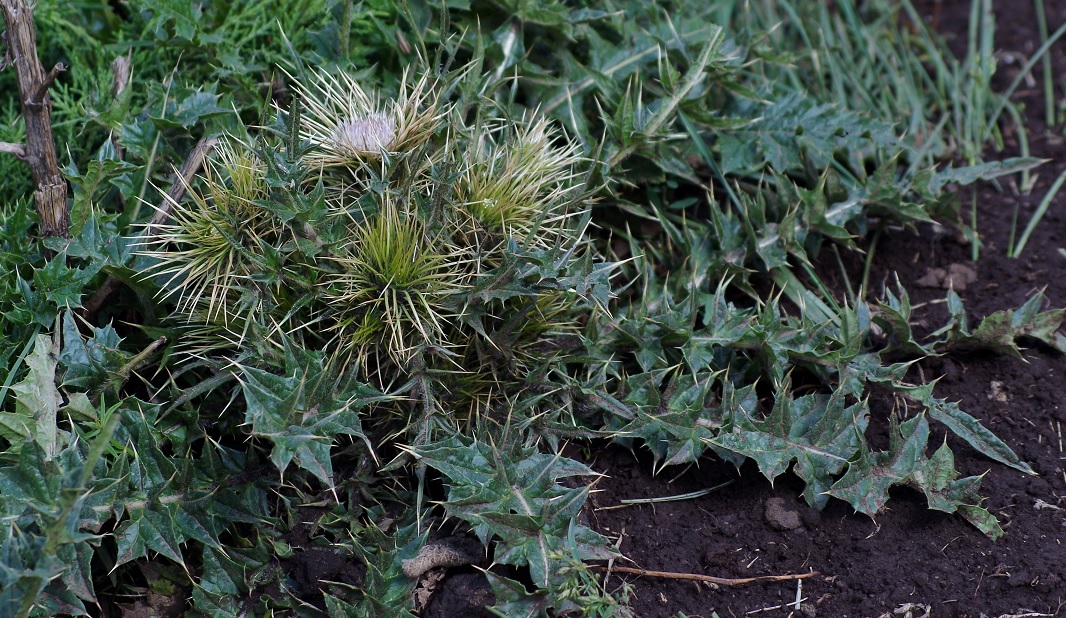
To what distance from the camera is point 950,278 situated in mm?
2916

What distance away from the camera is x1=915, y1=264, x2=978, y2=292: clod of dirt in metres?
2.91

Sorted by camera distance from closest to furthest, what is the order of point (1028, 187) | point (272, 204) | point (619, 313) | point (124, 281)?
point (272, 204) < point (124, 281) < point (619, 313) < point (1028, 187)

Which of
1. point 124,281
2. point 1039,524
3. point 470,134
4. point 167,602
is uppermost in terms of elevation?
point 470,134

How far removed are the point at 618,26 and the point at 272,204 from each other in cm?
158

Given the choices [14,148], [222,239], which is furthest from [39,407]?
[14,148]

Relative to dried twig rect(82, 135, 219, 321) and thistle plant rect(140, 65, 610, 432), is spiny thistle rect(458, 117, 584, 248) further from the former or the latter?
dried twig rect(82, 135, 219, 321)

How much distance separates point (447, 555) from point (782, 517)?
0.83 metres

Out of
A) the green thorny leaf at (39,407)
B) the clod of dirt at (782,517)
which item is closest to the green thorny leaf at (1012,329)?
the clod of dirt at (782,517)

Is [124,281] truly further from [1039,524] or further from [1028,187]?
[1028,187]

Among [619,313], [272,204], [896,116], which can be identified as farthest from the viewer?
[896,116]

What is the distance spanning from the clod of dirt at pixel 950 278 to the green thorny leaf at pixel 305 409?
1862 mm

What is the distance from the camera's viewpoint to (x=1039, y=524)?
2201 millimetres

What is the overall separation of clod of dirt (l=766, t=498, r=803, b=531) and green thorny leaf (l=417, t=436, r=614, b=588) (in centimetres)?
46

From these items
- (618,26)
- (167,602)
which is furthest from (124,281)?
(618,26)
